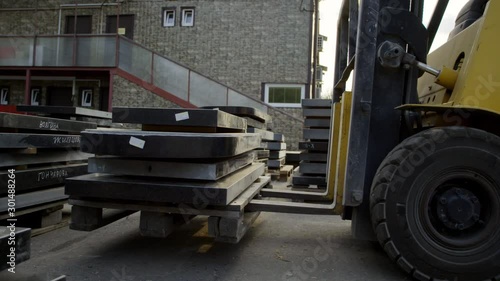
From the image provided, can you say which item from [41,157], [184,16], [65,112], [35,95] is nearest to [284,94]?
[184,16]

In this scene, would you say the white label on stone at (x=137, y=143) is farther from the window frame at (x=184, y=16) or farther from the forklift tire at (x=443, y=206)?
the window frame at (x=184, y=16)

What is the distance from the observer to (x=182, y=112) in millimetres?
3240

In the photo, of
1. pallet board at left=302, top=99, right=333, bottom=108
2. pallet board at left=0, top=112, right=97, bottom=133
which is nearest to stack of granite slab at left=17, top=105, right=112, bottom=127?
pallet board at left=0, top=112, right=97, bottom=133

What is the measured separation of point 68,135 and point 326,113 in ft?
13.0

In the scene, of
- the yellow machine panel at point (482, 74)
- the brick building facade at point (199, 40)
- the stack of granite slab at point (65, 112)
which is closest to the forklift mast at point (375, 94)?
the yellow machine panel at point (482, 74)

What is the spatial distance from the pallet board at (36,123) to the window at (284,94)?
1269cm

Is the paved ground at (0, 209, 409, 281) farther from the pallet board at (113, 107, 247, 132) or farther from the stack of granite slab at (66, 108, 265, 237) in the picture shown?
the pallet board at (113, 107, 247, 132)

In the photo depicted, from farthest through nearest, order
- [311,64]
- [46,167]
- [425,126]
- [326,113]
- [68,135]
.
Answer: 1. [311,64]
2. [326,113]
3. [68,135]
4. [46,167]
5. [425,126]

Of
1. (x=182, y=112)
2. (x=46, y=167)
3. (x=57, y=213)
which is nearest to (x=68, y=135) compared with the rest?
(x=46, y=167)

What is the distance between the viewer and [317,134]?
6.48 m

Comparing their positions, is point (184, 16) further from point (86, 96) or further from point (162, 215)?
point (162, 215)

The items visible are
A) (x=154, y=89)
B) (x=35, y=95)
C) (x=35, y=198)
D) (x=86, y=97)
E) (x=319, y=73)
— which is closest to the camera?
(x=35, y=198)

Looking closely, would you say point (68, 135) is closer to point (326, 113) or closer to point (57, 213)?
point (57, 213)

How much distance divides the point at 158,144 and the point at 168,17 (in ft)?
56.4
